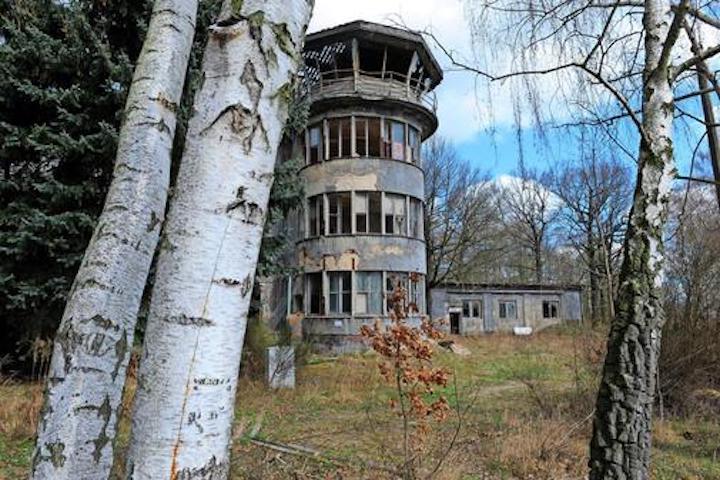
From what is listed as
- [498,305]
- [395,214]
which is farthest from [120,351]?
[498,305]

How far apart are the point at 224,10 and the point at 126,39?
9981 millimetres

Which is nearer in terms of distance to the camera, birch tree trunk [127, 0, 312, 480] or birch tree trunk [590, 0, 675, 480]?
birch tree trunk [127, 0, 312, 480]

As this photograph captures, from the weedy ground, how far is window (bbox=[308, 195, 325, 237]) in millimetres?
9798

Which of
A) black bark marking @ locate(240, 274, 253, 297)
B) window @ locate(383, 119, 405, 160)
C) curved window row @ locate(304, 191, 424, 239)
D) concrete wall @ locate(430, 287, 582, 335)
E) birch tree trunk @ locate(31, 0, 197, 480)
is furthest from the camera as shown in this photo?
concrete wall @ locate(430, 287, 582, 335)

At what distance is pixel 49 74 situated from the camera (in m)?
9.38

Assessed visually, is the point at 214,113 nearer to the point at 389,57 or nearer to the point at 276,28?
the point at 276,28

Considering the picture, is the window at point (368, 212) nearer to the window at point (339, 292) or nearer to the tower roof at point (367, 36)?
the window at point (339, 292)

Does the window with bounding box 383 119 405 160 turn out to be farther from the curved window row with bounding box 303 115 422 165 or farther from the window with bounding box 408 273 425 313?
the window with bounding box 408 273 425 313

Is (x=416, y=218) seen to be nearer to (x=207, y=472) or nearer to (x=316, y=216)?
(x=316, y=216)

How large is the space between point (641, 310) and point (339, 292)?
17063 mm

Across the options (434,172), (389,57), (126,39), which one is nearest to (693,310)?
(126,39)

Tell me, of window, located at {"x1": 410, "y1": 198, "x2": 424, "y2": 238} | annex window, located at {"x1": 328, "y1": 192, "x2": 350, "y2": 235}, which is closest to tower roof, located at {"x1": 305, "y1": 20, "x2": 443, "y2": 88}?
window, located at {"x1": 410, "y1": 198, "x2": 424, "y2": 238}

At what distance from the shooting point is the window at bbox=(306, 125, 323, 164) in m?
21.3

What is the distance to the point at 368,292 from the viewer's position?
20.0 m
